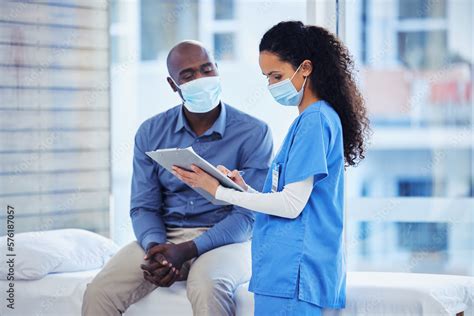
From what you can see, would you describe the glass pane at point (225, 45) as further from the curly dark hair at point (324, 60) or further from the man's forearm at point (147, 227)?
the curly dark hair at point (324, 60)

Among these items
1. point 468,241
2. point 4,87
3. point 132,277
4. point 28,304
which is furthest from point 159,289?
point 468,241

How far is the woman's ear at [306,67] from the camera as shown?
2.21 m

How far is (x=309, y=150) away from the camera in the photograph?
2088 millimetres

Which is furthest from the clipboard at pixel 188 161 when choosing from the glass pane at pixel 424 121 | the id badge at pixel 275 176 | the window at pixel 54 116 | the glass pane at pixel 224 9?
the glass pane at pixel 224 9

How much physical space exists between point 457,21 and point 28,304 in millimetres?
3384

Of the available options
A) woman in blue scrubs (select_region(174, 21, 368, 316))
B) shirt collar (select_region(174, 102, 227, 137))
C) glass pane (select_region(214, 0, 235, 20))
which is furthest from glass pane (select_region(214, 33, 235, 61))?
woman in blue scrubs (select_region(174, 21, 368, 316))

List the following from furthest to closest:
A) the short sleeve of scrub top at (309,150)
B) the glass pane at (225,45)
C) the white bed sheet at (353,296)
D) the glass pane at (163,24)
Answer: the glass pane at (163,24), the glass pane at (225,45), the white bed sheet at (353,296), the short sleeve of scrub top at (309,150)

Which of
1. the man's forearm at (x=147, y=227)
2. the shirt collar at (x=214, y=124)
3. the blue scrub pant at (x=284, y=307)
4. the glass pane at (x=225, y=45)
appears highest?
the glass pane at (x=225, y=45)

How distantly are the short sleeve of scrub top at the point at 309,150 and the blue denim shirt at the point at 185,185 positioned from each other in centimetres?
67

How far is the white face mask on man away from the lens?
2.78 m

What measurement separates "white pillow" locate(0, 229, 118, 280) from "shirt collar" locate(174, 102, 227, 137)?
650mm

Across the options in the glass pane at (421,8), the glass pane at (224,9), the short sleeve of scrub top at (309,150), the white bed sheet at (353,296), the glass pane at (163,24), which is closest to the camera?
the short sleeve of scrub top at (309,150)

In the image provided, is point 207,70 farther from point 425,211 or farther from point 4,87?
point 425,211

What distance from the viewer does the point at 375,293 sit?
7.99 ft
